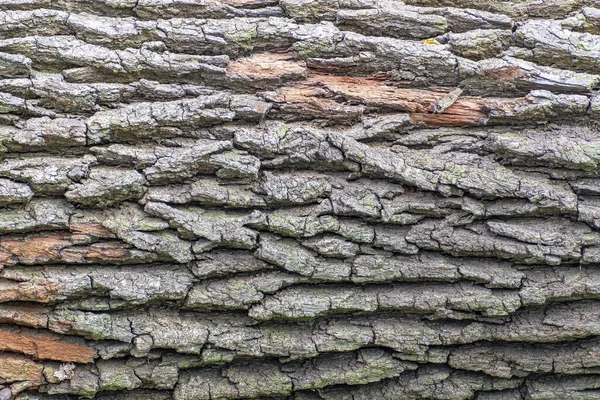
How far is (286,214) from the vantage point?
289 cm

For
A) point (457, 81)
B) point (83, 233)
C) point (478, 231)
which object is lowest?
point (83, 233)

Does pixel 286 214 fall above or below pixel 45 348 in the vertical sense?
above

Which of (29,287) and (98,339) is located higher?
(29,287)

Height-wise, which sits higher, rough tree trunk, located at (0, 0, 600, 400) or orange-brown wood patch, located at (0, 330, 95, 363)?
rough tree trunk, located at (0, 0, 600, 400)

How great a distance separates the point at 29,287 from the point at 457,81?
9.00ft

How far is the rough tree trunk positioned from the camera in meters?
2.82

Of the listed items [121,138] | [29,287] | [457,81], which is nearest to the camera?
[29,287]

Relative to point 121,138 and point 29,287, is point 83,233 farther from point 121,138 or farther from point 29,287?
point 121,138

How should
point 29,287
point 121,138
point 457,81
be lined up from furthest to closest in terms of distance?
1. point 457,81
2. point 121,138
3. point 29,287

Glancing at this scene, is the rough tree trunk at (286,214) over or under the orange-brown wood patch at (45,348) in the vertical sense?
over

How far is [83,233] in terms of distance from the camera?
283 centimetres

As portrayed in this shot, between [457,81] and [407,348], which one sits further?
[457,81]

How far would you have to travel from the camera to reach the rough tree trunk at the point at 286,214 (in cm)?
282

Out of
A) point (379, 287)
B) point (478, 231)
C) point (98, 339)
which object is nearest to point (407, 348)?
point (379, 287)
